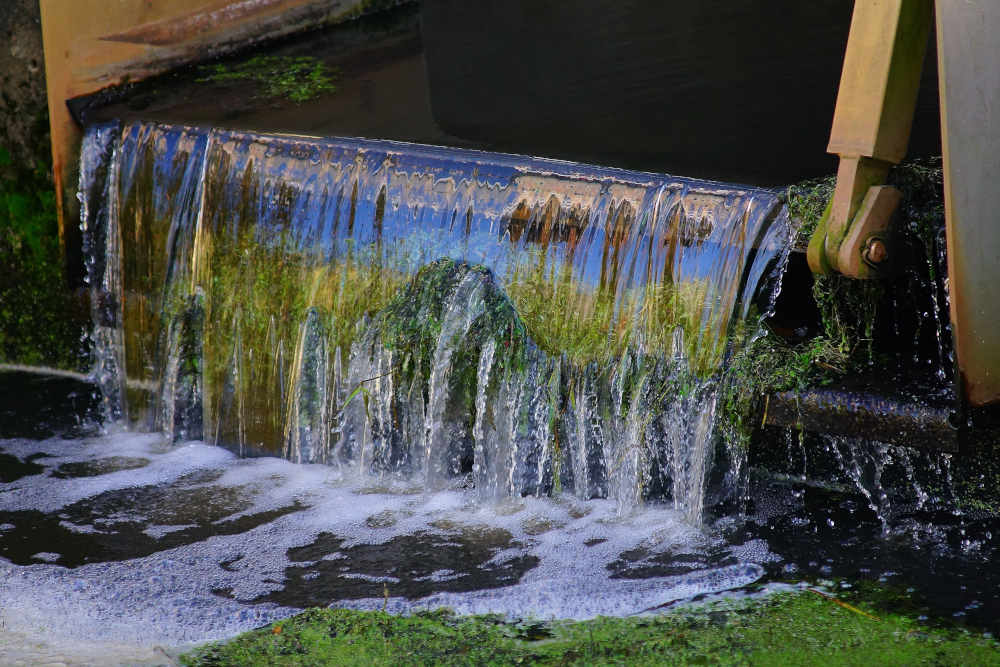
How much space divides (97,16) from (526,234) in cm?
291

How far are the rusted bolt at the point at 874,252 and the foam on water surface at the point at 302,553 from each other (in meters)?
1.08

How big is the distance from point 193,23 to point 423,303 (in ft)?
10.5

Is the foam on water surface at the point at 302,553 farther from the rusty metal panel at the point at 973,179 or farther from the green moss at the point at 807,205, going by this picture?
the green moss at the point at 807,205

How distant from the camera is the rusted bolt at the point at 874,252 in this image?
12.3 feet

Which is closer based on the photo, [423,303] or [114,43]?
[423,303]

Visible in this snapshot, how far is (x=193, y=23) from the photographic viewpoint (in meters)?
7.02

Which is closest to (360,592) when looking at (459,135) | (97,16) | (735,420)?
(735,420)

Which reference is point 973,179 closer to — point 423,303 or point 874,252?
point 874,252

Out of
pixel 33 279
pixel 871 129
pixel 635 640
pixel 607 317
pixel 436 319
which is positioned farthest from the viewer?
pixel 33 279

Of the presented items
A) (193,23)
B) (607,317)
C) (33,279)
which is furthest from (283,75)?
(607,317)

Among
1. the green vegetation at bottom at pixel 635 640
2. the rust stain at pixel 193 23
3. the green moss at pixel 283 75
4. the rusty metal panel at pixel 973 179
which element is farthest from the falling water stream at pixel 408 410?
the green moss at pixel 283 75

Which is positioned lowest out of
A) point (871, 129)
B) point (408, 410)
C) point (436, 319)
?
point (408, 410)

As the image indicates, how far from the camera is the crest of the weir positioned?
14.2 feet

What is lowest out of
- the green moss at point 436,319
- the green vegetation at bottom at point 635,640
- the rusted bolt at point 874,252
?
the green vegetation at bottom at point 635,640
